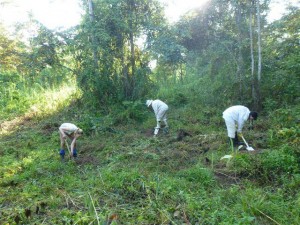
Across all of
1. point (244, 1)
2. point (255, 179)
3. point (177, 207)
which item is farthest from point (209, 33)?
point (177, 207)

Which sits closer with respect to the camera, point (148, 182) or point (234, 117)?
point (148, 182)

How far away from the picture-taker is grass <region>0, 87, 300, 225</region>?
3.86 m

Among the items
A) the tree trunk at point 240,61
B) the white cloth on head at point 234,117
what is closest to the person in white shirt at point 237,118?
the white cloth on head at point 234,117

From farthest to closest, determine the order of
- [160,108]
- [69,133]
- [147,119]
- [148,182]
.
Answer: [147,119], [160,108], [69,133], [148,182]

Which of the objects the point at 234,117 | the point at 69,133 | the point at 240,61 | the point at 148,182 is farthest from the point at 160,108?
the point at 148,182

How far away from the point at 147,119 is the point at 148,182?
6.09m

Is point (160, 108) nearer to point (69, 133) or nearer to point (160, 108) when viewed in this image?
point (160, 108)

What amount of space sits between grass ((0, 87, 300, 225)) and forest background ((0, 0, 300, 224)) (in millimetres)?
26

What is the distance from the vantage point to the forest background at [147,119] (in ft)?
13.9

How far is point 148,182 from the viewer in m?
4.89

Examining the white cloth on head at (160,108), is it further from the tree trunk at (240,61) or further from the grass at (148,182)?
the tree trunk at (240,61)

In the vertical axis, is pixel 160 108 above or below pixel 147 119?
above

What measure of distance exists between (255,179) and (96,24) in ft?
28.0

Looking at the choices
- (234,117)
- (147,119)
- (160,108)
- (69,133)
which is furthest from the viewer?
(147,119)
